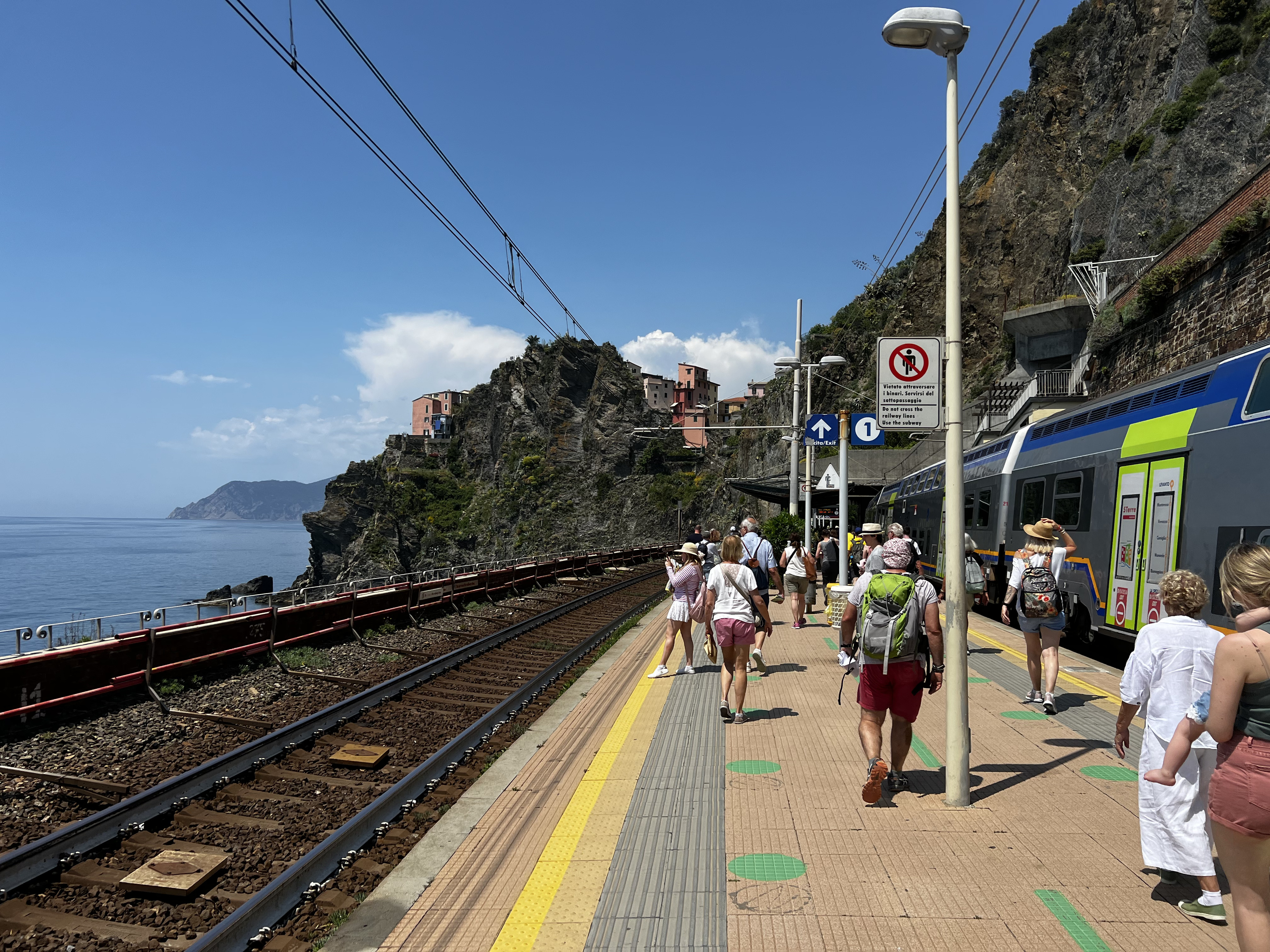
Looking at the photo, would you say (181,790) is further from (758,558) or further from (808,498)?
(808,498)

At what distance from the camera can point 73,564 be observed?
6014 inches

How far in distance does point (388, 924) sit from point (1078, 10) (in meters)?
69.1

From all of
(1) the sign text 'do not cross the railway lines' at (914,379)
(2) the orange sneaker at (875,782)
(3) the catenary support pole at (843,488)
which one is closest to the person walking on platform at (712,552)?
(3) the catenary support pole at (843,488)

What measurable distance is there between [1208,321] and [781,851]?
2245 cm

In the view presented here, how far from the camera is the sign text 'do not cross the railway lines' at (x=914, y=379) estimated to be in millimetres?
6434

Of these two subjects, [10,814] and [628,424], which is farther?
[628,424]

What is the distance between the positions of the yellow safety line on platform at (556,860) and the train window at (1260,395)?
7.02 m

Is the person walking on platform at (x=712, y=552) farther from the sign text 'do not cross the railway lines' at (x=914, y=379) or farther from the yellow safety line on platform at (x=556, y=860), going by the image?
the sign text 'do not cross the railway lines' at (x=914, y=379)

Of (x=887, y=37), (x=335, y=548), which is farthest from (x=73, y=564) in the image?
(x=887, y=37)

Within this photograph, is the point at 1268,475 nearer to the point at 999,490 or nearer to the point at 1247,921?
the point at 1247,921

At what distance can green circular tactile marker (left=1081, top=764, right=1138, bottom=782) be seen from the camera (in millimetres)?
5902

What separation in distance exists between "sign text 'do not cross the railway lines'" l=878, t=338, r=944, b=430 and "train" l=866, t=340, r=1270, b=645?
1.53 meters

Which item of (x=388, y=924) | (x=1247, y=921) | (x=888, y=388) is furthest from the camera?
(x=888, y=388)

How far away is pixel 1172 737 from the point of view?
386 cm
